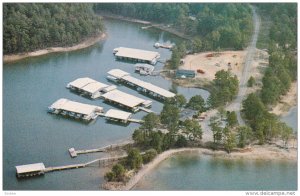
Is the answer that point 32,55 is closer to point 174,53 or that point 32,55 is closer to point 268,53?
point 174,53

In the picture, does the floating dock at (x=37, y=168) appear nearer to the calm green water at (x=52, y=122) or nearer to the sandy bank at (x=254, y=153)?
the calm green water at (x=52, y=122)

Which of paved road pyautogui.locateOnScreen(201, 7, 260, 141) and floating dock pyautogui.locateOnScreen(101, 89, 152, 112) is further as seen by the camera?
floating dock pyautogui.locateOnScreen(101, 89, 152, 112)

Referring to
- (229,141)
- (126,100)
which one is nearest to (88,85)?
(126,100)

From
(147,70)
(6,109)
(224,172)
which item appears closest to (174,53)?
(147,70)

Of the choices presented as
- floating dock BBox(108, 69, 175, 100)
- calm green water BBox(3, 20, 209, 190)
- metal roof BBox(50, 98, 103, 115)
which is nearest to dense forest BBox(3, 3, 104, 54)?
calm green water BBox(3, 20, 209, 190)

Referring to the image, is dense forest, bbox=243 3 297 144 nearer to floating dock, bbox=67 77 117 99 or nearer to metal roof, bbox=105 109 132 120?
metal roof, bbox=105 109 132 120

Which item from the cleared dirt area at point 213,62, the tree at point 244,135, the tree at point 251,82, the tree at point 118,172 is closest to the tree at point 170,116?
the tree at point 244,135
